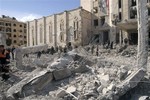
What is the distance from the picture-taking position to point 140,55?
14.7m

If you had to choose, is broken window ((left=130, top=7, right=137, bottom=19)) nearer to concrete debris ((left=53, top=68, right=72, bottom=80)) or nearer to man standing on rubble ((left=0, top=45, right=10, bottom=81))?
concrete debris ((left=53, top=68, right=72, bottom=80))

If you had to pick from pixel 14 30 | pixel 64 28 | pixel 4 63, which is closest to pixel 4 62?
pixel 4 63

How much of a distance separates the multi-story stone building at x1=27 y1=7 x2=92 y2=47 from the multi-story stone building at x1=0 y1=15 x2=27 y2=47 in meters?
23.2

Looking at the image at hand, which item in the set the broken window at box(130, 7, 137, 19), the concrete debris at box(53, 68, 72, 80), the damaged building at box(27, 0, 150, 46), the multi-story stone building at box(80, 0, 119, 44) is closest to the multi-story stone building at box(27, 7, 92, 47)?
the damaged building at box(27, 0, 150, 46)

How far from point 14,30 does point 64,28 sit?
36141 mm

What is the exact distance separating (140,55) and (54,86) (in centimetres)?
476

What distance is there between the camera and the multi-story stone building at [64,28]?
4225 centimetres

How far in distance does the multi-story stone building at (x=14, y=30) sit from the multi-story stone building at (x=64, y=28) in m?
23.2

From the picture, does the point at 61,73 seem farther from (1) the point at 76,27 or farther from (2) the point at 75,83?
(1) the point at 76,27

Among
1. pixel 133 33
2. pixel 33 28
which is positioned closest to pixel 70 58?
pixel 133 33

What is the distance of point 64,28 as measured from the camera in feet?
149

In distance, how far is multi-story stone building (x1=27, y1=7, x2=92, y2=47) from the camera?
4225cm

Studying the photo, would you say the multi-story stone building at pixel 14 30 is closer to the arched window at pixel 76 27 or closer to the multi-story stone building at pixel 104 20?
the arched window at pixel 76 27

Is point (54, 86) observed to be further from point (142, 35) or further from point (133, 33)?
point (133, 33)
